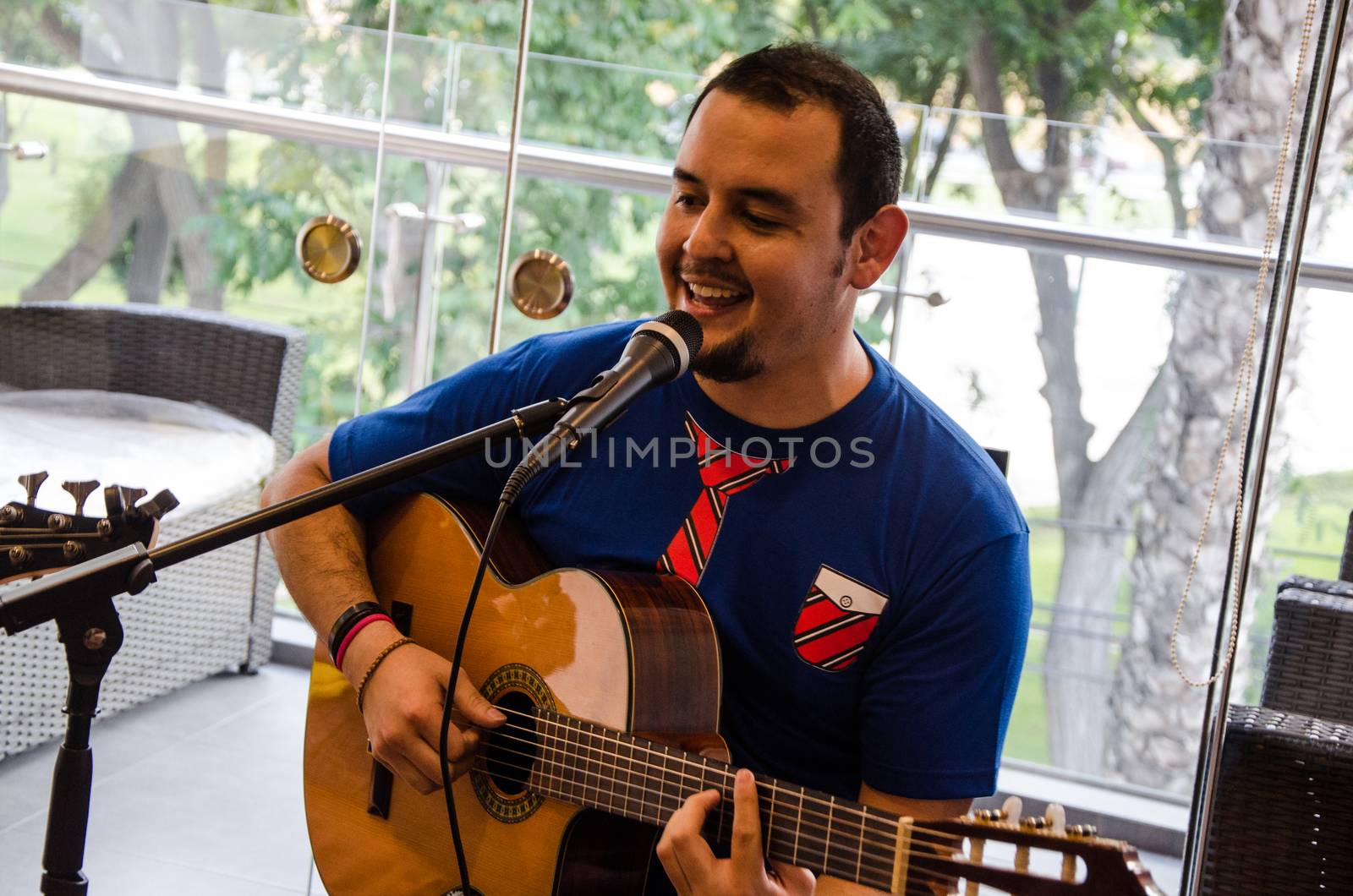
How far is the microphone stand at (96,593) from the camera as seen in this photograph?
1.16 meters

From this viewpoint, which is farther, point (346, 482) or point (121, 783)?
point (121, 783)

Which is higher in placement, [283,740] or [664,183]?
[664,183]

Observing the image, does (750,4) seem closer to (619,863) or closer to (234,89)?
(234,89)

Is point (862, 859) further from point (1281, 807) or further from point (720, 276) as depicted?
point (1281, 807)

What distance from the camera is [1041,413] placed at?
3057mm

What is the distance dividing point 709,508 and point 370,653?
18.9 inches

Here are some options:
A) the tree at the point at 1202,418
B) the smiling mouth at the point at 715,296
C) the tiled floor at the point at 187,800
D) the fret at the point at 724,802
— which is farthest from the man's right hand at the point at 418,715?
the tree at the point at 1202,418

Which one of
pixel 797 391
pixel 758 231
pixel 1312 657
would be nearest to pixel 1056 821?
pixel 797 391

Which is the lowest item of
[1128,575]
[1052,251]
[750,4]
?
[1128,575]

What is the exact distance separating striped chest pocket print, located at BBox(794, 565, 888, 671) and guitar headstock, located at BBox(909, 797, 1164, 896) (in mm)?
346

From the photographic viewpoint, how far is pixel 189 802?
9.04 ft

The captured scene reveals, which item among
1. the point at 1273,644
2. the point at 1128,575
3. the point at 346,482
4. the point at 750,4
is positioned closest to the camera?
the point at 346,482

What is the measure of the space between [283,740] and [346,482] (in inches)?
83.4

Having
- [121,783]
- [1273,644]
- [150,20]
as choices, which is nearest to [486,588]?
[1273,644]
